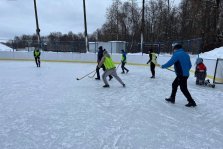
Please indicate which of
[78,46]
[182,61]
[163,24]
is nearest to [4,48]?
[78,46]

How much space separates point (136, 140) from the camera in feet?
11.0

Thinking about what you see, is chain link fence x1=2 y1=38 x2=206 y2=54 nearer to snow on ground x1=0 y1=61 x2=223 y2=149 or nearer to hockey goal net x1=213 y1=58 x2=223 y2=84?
hockey goal net x1=213 y1=58 x2=223 y2=84

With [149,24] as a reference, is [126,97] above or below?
below

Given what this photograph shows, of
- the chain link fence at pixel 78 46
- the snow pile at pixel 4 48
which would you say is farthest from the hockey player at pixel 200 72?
the snow pile at pixel 4 48

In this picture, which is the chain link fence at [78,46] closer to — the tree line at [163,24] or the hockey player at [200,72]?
the tree line at [163,24]

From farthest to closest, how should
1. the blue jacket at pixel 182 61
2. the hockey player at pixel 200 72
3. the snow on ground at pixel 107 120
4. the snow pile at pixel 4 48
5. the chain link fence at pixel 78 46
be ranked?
the snow pile at pixel 4 48, the chain link fence at pixel 78 46, the hockey player at pixel 200 72, the blue jacket at pixel 182 61, the snow on ground at pixel 107 120

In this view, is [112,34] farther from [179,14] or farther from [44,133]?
[44,133]

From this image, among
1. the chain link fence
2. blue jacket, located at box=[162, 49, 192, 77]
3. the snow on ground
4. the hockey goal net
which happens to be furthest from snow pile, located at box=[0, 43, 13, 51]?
blue jacket, located at box=[162, 49, 192, 77]

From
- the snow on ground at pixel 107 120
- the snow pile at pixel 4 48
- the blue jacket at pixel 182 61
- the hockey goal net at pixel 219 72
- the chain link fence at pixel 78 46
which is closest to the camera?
the snow on ground at pixel 107 120

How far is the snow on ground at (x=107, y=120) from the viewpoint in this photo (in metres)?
3.29

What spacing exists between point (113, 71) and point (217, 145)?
14.8 feet

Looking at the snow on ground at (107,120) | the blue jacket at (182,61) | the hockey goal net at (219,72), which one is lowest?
the snow on ground at (107,120)

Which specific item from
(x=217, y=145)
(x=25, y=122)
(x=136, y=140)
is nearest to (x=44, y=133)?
(x=25, y=122)

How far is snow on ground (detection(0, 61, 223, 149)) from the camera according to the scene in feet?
10.8
